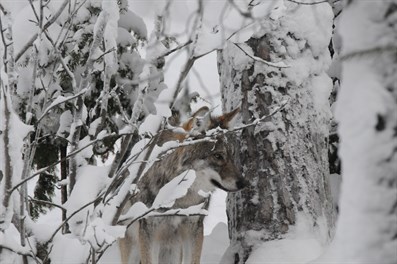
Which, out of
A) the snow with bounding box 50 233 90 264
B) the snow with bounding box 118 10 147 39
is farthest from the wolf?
the snow with bounding box 118 10 147 39

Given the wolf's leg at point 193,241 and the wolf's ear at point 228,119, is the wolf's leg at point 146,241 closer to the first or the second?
the wolf's leg at point 193,241

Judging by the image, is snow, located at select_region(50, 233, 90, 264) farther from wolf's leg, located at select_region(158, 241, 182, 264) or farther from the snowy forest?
wolf's leg, located at select_region(158, 241, 182, 264)

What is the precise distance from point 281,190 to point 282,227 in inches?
12.3

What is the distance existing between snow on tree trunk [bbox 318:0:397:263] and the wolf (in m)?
3.82

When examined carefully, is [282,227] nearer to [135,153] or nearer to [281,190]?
[281,190]

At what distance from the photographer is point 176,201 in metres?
5.87

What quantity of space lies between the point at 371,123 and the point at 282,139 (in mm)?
3713

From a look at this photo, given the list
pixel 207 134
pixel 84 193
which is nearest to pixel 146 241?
pixel 84 193

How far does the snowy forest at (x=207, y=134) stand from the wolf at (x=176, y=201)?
14 millimetres

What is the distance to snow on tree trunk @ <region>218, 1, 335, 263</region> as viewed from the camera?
5.32 meters

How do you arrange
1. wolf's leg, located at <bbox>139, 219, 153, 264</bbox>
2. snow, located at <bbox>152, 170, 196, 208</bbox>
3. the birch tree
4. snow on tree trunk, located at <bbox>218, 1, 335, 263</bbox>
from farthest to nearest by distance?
1. wolf's leg, located at <bbox>139, 219, 153, 264</bbox>
2. snow on tree trunk, located at <bbox>218, 1, 335, 263</bbox>
3. snow, located at <bbox>152, 170, 196, 208</bbox>
4. the birch tree

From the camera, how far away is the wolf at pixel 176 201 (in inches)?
225

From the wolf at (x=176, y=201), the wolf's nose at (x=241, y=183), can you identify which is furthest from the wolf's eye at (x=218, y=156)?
the wolf's nose at (x=241, y=183)

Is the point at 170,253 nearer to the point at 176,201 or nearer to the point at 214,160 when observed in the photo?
the point at 176,201
